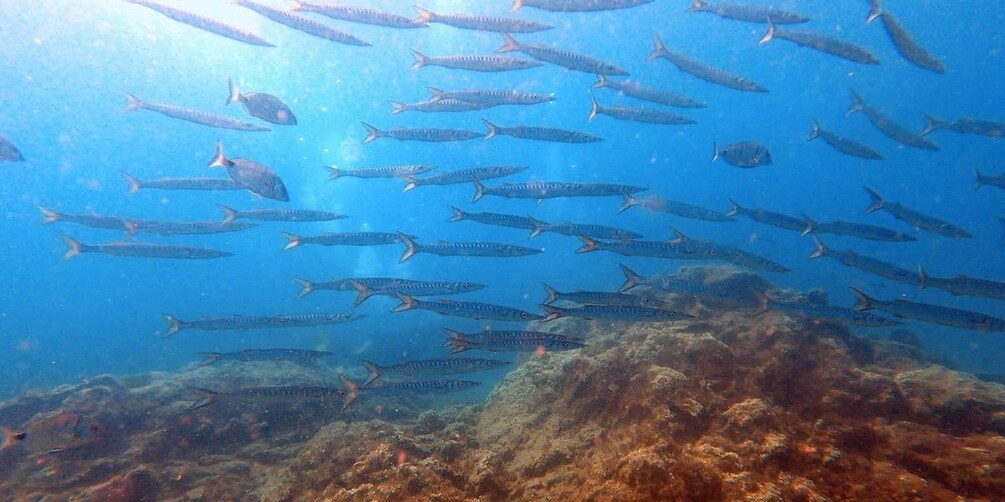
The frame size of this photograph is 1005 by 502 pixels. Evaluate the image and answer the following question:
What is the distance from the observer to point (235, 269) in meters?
70.2

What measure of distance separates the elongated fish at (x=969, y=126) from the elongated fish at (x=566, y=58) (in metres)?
8.53

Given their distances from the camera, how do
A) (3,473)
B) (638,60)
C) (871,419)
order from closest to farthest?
(871,419) → (3,473) → (638,60)

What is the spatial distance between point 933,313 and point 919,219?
5746mm

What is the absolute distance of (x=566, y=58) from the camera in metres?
9.38

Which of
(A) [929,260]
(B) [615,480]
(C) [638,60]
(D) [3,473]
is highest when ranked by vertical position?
(C) [638,60]

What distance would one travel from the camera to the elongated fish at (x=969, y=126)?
439 inches

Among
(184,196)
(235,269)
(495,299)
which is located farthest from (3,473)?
(184,196)

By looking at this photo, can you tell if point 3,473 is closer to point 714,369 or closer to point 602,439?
point 602,439

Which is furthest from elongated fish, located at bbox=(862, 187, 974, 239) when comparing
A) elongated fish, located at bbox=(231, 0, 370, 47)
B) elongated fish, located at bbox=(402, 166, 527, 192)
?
elongated fish, located at bbox=(231, 0, 370, 47)

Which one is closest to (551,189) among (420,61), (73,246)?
(420,61)

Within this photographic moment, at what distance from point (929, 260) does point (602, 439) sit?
49.3 meters

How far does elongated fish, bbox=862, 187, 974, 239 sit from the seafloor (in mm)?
4116

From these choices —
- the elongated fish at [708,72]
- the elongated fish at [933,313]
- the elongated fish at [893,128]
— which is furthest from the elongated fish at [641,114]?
the elongated fish at [933,313]

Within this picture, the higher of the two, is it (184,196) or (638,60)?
(638,60)
